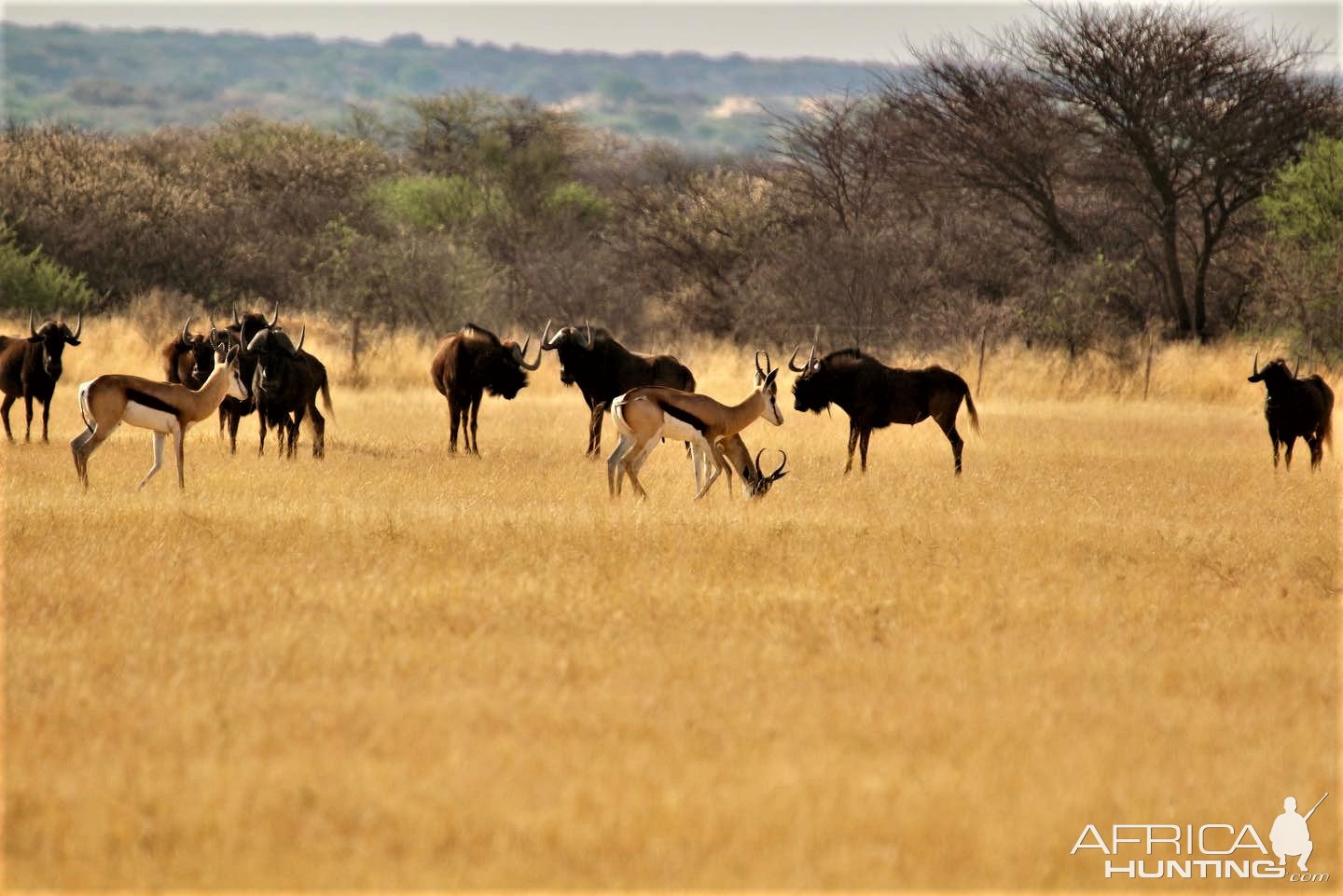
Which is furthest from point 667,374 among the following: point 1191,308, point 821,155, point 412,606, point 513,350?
point 821,155

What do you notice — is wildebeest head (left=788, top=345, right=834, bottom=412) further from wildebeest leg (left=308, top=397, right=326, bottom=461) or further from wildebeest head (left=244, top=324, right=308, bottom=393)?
wildebeest head (left=244, top=324, right=308, bottom=393)

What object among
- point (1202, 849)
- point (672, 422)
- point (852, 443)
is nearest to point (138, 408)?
point (672, 422)

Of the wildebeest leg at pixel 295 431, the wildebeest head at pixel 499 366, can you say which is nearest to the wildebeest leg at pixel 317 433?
the wildebeest leg at pixel 295 431

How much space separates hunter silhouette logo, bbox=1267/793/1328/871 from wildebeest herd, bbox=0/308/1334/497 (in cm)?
732

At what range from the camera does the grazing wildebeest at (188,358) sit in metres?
17.0

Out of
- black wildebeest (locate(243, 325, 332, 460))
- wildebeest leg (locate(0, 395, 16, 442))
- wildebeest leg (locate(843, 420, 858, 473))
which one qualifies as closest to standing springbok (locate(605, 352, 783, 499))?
wildebeest leg (locate(843, 420, 858, 473))

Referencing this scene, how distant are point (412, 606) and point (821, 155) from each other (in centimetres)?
3327

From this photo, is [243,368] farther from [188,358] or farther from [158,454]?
[158,454]

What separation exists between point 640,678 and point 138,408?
6.88 metres

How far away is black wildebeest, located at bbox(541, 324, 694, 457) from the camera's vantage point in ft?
57.3

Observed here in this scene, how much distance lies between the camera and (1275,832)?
5855 millimetres

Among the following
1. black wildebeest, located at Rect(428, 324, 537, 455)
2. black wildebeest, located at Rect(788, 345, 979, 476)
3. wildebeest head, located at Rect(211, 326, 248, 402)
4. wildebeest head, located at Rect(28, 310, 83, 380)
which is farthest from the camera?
black wildebeest, located at Rect(428, 324, 537, 455)

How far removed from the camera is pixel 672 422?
43.6ft

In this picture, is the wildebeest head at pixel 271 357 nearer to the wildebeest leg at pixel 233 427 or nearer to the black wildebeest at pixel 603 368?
the wildebeest leg at pixel 233 427
